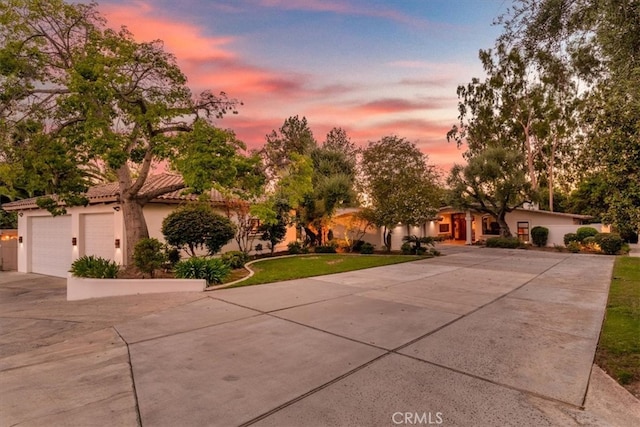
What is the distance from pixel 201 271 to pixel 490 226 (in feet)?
78.9

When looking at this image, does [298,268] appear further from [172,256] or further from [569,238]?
[569,238]

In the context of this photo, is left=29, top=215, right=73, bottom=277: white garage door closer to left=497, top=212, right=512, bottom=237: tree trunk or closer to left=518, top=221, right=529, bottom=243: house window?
left=497, top=212, right=512, bottom=237: tree trunk

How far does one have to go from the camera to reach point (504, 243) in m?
21.0

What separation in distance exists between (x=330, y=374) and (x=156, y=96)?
996cm

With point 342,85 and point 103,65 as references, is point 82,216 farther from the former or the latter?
point 342,85

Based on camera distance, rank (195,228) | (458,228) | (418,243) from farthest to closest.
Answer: (458,228)
(418,243)
(195,228)

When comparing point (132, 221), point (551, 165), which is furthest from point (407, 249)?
point (551, 165)

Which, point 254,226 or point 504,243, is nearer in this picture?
point 254,226

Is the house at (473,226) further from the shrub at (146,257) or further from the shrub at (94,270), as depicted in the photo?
the shrub at (94,270)

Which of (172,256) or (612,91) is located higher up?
(612,91)

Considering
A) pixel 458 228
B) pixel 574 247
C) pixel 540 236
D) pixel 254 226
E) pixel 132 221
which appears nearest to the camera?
pixel 132 221

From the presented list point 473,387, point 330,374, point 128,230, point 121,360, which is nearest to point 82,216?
point 128,230

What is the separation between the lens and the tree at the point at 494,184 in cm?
2177

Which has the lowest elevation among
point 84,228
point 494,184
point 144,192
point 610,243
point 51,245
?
point 610,243
